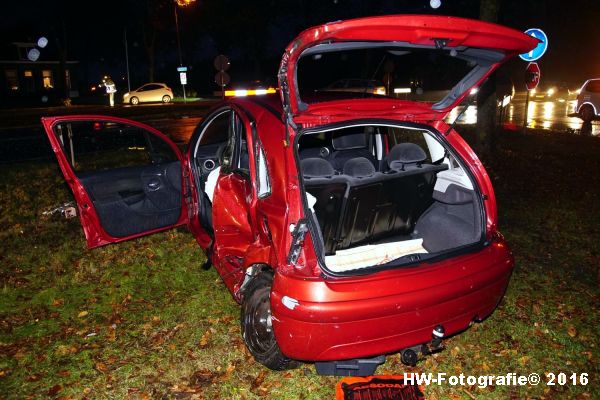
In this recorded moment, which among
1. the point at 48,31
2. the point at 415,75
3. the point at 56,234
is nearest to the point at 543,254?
the point at 56,234

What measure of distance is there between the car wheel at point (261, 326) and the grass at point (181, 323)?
0.78 feet

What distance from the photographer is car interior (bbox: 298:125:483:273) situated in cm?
339

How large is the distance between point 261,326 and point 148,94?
32.6m

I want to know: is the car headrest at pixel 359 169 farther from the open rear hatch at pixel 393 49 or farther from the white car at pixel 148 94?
the white car at pixel 148 94

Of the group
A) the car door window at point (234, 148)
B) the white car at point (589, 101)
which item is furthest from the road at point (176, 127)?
the car door window at point (234, 148)

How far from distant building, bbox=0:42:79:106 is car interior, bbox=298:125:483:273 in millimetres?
40110

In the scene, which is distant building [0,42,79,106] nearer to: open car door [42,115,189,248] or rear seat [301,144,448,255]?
open car door [42,115,189,248]

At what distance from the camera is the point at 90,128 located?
16.5 meters

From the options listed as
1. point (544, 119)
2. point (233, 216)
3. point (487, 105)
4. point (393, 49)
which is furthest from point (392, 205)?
point (544, 119)

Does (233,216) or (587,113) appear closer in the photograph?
(233,216)

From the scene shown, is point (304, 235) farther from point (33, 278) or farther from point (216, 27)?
point (216, 27)

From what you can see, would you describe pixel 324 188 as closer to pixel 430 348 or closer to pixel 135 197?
pixel 430 348

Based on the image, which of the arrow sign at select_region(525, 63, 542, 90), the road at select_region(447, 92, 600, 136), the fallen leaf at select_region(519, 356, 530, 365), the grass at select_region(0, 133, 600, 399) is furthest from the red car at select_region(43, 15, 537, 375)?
the road at select_region(447, 92, 600, 136)

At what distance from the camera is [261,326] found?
3.37 meters
